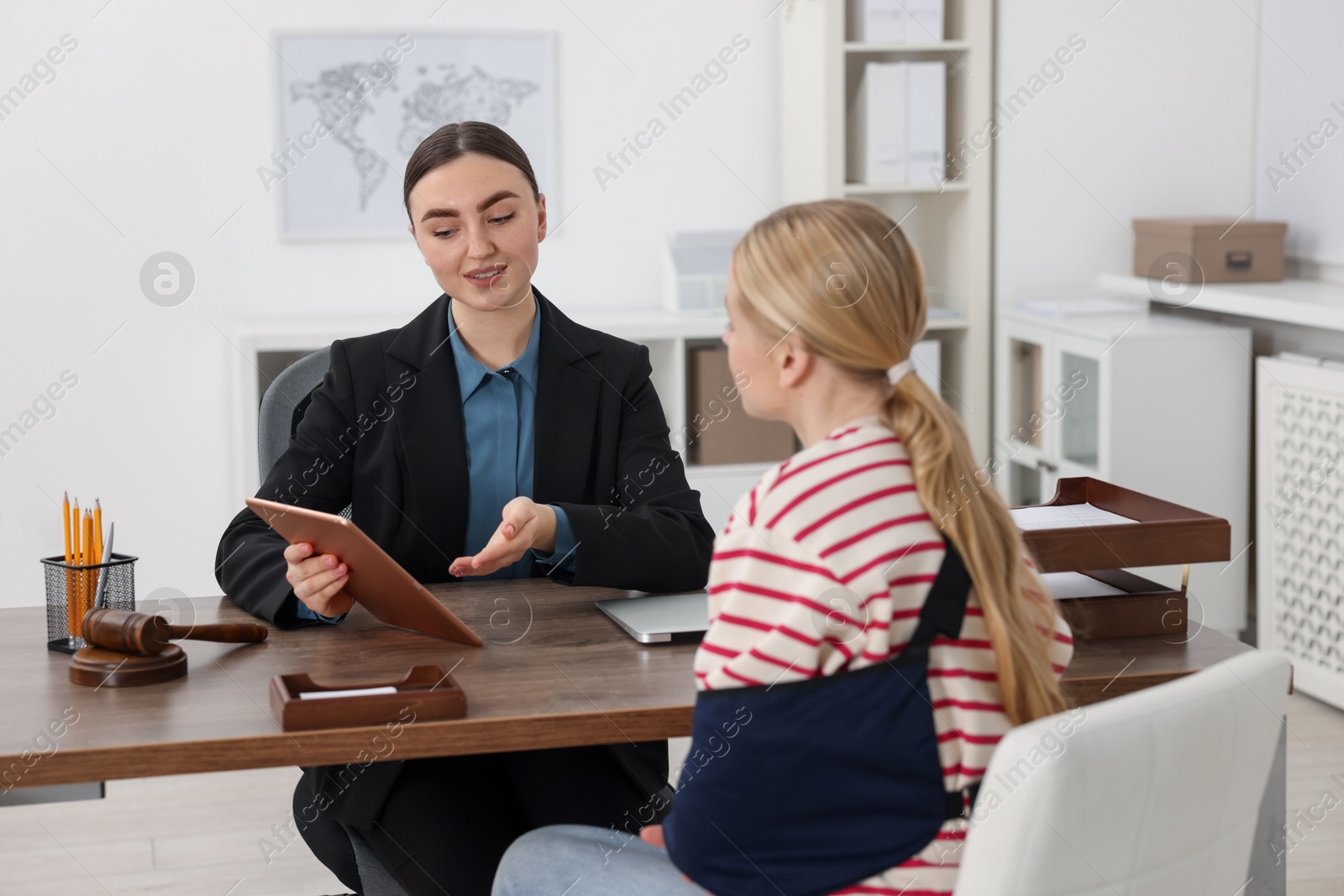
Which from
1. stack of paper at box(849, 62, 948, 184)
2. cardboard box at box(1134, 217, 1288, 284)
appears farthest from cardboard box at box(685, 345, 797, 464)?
cardboard box at box(1134, 217, 1288, 284)

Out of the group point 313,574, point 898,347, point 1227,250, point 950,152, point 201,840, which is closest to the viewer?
point 898,347

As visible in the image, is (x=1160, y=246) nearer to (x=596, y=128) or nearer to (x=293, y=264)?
(x=596, y=128)

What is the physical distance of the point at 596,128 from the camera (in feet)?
12.9

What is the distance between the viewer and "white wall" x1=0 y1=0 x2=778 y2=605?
369cm

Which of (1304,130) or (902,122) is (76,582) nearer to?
(902,122)

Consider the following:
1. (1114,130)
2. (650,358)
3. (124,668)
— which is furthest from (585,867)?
(1114,130)

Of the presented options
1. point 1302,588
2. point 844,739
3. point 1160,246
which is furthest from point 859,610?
point 1160,246

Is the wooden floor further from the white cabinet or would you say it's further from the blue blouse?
the blue blouse

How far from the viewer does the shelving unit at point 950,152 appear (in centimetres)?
363

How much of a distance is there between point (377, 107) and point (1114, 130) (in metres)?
2.10

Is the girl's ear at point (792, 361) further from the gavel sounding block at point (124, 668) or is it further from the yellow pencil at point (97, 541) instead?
Result: the yellow pencil at point (97, 541)

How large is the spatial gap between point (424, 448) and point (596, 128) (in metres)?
2.35

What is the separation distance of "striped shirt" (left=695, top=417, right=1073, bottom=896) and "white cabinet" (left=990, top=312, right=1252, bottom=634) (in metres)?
2.46

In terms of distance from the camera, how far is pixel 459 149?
5.88 ft
